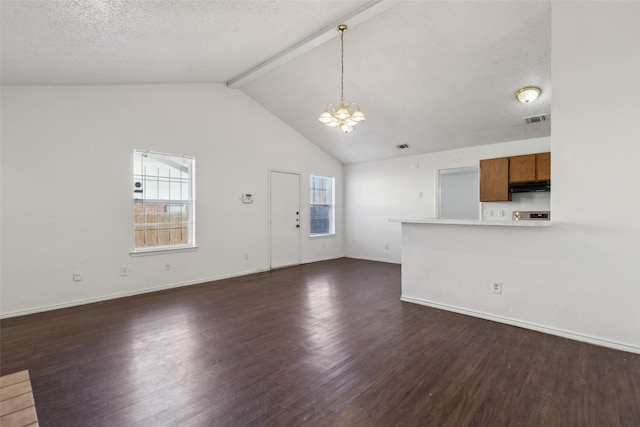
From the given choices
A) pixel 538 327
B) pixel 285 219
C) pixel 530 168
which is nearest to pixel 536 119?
pixel 530 168

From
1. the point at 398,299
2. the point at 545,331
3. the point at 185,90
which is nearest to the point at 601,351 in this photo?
the point at 545,331

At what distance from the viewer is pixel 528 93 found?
13.4ft

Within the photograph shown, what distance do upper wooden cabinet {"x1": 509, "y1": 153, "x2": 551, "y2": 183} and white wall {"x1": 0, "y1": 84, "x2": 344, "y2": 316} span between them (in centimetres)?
455

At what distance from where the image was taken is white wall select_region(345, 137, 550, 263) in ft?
19.1

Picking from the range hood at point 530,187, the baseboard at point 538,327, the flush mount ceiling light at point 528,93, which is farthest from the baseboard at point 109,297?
the flush mount ceiling light at point 528,93

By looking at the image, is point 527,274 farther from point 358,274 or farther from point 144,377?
point 144,377

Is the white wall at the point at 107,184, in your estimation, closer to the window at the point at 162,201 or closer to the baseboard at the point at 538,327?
the window at the point at 162,201

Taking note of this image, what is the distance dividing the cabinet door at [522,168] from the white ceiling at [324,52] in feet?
1.79

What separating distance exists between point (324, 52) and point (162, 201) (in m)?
3.36

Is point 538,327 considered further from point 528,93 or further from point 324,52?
point 324,52

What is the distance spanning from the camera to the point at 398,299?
3996mm

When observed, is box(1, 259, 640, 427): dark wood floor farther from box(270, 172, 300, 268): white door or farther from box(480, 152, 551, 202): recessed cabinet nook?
box(480, 152, 551, 202): recessed cabinet nook

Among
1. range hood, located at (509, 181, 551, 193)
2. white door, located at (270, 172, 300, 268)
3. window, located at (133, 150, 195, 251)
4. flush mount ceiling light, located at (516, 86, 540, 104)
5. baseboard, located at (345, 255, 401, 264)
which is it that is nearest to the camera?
flush mount ceiling light, located at (516, 86, 540, 104)

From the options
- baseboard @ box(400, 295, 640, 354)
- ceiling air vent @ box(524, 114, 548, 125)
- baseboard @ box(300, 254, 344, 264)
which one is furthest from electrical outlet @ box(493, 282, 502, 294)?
baseboard @ box(300, 254, 344, 264)
